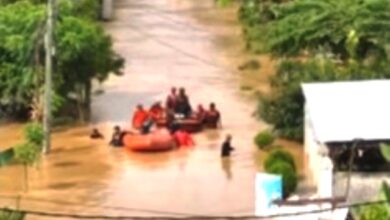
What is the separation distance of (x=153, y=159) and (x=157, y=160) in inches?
3.1

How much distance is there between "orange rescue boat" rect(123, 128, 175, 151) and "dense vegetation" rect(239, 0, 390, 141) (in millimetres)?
1943

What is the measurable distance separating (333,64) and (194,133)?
2926mm

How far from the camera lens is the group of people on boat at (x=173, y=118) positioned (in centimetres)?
2391

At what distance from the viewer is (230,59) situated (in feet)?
107

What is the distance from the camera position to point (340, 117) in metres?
19.0

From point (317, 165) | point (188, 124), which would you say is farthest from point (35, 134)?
point (317, 165)

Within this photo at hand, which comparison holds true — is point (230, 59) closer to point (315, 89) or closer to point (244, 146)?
point (244, 146)

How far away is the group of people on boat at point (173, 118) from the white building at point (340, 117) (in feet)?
10.8

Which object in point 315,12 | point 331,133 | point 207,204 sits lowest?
point 207,204

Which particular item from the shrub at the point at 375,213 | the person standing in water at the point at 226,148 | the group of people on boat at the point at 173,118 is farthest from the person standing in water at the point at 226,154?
the shrub at the point at 375,213

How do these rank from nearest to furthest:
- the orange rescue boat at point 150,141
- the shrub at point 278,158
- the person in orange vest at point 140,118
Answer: the shrub at point 278,158 < the orange rescue boat at point 150,141 < the person in orange vest at point 140,118

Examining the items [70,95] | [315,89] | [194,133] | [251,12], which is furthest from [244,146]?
[251,12]

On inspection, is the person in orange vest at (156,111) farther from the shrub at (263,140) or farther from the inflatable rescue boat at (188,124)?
the shrub at (263,140)

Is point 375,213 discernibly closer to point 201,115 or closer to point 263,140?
point 263,140
